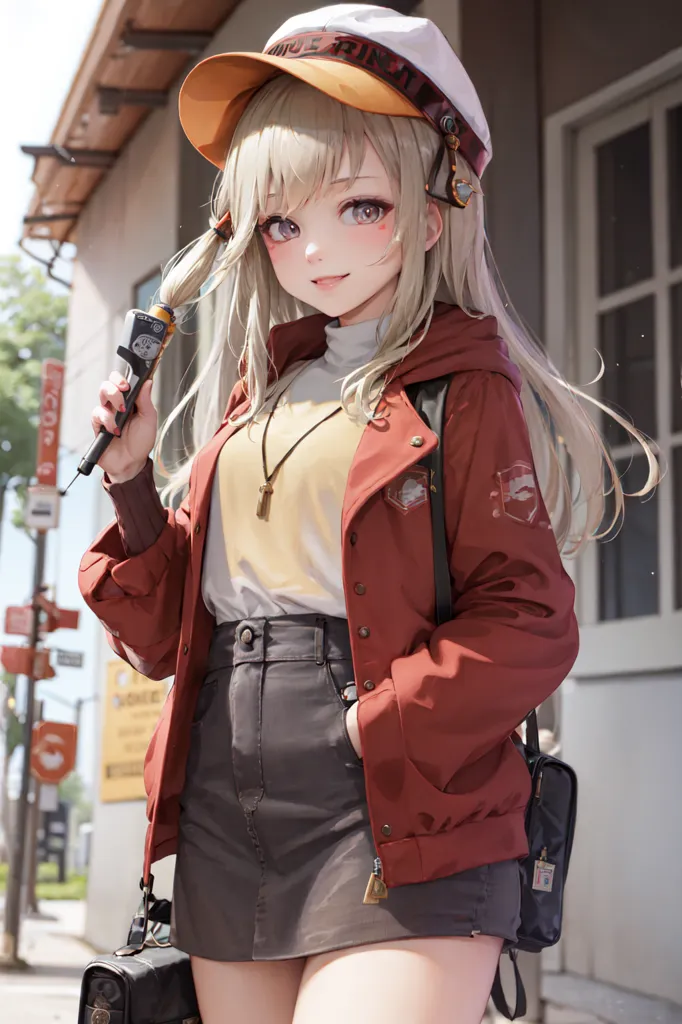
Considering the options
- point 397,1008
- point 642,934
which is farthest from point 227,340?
point 642,934

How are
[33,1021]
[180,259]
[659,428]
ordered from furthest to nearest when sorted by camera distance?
[659,428] < [33,1021] < [180,259]

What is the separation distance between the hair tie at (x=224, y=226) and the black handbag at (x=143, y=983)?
2.61ft

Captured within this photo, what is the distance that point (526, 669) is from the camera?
125 cm

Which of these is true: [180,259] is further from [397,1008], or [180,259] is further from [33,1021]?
[33,1021]

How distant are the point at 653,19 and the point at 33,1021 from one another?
2.85m

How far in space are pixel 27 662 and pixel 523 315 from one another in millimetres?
1537

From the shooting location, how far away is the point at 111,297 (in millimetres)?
3039

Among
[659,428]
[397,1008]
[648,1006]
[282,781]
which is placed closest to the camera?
[397,1008]

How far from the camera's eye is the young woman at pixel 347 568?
1.22 metres

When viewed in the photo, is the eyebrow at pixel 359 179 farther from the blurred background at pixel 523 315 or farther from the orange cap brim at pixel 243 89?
the blurred background at pixel 523 315

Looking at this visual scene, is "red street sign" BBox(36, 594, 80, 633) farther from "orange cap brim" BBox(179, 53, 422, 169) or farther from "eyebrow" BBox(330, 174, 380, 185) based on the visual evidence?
"eyebrow" BBox(330, 174, 380, 185)

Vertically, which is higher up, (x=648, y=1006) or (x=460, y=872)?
(x=460, y=872)

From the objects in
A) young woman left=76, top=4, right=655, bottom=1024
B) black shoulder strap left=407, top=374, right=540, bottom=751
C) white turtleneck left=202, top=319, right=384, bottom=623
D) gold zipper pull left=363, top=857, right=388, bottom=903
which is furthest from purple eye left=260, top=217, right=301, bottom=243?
gold zipper pull left=363, top=857, right=388, bottom=903

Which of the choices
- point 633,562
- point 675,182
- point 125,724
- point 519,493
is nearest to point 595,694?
point 633,562
